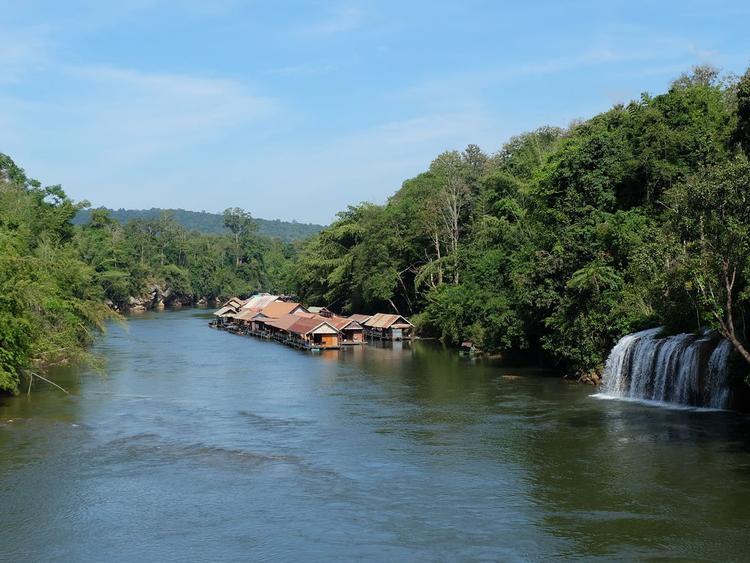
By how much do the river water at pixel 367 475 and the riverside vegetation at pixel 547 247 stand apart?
4.21m

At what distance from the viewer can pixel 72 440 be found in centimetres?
2889

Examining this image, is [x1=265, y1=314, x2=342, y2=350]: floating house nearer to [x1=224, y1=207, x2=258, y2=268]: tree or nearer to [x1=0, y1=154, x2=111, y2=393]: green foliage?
[x1=0, y1=154, x2=111, y2=393]: green foliage

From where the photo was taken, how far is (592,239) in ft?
138

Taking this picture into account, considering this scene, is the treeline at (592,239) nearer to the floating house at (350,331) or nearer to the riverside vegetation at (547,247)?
the riverside vegetation at (547,247)

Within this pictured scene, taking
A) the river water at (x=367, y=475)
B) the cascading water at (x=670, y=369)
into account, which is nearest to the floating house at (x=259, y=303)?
the river water at (x=367, y=475)

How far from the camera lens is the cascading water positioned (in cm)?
3175

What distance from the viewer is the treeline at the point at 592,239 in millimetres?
24969

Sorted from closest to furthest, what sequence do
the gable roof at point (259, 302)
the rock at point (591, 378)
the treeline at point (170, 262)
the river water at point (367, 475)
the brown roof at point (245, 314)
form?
the river water at point (367, 475), the rock at point (591, 378), the brown roof at point (245, 314), the gable roof at point (259, 302), the treeline at point (170, 262)

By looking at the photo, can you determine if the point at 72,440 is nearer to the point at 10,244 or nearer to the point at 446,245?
the point at 10,244

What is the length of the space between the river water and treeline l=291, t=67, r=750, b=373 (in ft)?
15.9

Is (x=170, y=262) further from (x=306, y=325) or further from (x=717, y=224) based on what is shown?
(x=717, y=224)

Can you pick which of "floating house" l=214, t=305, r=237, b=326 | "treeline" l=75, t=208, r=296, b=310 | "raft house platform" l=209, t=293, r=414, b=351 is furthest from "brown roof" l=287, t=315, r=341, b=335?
"treeline" l=75, t=208, r=296, b=310

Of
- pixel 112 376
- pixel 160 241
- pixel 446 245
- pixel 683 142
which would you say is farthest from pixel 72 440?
pixel 160 241

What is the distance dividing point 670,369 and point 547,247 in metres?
12.7
